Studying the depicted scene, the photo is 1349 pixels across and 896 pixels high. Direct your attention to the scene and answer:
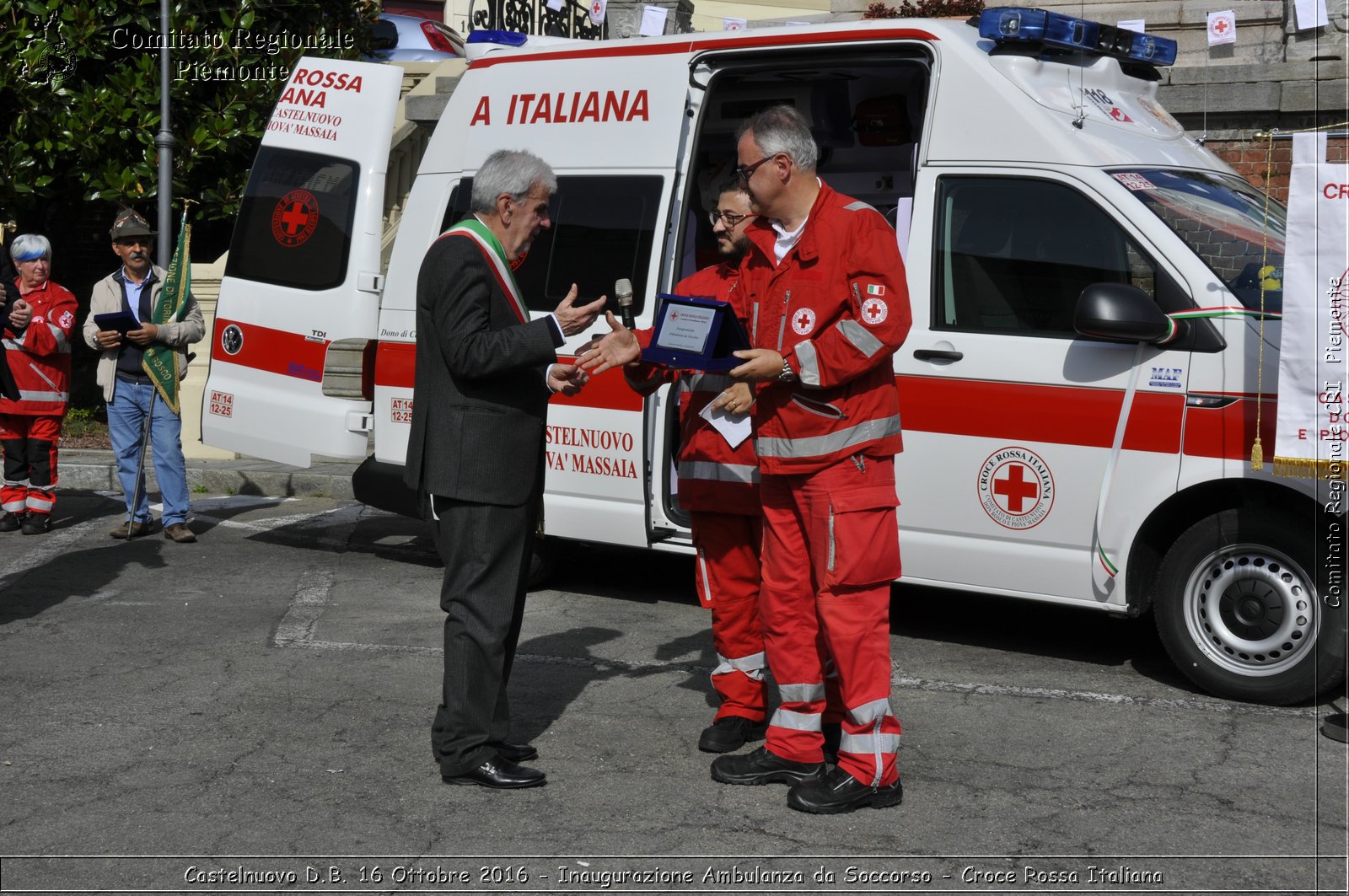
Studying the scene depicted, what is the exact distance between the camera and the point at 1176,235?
18.8ft

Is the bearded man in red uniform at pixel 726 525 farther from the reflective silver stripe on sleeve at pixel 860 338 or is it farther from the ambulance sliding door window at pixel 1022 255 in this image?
the ambulance sliding door window at pixel 1022 255

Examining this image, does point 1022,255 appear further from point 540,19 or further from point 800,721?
point 540,19

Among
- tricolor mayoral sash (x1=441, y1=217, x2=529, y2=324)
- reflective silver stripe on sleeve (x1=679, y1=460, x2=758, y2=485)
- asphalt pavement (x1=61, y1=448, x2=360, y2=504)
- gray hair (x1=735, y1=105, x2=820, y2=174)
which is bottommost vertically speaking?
asphalt pavement (x1=61, y1=448, x2=360, y2=504)

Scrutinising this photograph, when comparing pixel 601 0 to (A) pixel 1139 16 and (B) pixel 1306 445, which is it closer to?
(A) pixel 1139 16

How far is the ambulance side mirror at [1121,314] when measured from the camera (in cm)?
543

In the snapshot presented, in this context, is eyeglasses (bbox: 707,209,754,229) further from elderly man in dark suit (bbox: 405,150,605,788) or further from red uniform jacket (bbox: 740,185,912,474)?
elderly man in dark suit (bbox: 405,150,605,788)

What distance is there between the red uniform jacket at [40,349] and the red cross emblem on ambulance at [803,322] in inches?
246

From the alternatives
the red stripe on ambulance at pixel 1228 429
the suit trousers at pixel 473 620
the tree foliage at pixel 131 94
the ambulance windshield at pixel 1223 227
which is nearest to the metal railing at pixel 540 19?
the tree foliage at pixel 131 94

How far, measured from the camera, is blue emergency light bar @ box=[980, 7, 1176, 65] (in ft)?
20.1

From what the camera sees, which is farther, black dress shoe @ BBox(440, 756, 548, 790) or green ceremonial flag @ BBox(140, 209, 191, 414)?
green ceremonial flag @ BBox(140, 209, 191, 414)

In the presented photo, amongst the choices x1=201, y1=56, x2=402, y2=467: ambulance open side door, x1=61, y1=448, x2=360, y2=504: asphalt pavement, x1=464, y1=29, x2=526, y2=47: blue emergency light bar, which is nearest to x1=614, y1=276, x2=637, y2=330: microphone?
x1=464, y1=29, x2=526, y2=47: blue emergency light bar

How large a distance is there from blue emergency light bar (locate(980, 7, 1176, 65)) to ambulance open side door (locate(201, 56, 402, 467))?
350 centimetres

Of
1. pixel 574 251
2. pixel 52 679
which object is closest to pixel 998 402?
pixel 574 251

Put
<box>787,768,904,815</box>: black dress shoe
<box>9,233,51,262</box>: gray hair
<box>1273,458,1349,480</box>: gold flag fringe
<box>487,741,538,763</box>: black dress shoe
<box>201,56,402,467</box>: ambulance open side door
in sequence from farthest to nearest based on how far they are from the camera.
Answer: <box>9,233,51,262</box>: gray hair < <box>201,56,402,467</box>: ambulance open side door < <box>1273,458,1349,480</box>: gold flag fringe < <box>487,741,538,763</box>: black dress shoe < <box>787,768,904,815</box>: black dress shoe
